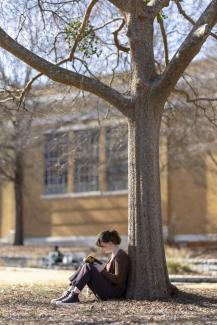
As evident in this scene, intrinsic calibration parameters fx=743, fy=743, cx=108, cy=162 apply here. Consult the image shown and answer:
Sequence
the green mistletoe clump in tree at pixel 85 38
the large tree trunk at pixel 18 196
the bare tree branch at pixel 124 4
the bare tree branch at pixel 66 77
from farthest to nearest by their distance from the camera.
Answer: the large tree trunk at pixel 18 196 < the green mistletoe clump in tree at pixel 85 38 < the bare tree branch at pixel 124 4 < the bare tree branch at pixel 66 77

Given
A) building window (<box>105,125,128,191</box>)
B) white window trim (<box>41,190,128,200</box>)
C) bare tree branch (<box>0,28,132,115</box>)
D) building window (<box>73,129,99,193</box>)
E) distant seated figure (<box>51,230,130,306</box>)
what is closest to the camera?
distant seated figure (<box>51,230,130,306</box>)

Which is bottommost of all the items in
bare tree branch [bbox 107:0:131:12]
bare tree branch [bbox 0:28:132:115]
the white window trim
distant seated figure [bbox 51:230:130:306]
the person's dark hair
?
distant seated figure [bbox 51:230:130:306]

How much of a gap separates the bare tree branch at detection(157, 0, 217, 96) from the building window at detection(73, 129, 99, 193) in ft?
23.1

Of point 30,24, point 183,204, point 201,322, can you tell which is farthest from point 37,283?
point 183,204

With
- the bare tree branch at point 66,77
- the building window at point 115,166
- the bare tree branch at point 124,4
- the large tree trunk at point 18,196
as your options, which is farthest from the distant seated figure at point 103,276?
the large tree trunk at point 18,196

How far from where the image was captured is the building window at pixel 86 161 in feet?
68.5

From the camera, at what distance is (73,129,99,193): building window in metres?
20.9

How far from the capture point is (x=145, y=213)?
1118 cm

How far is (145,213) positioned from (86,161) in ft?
46.3

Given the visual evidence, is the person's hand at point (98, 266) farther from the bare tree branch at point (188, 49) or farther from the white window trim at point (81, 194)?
the white window trim at point (81, 194)

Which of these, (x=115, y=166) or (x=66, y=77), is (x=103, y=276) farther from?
(x=115, y=166)

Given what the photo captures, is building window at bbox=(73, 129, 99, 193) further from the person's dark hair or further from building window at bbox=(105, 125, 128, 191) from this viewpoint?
the person's dark hair

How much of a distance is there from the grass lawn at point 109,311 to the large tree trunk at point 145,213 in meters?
0.35

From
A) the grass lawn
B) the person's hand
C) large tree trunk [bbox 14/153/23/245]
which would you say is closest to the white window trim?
large tree trunk [bbox 14/153/23/245]
